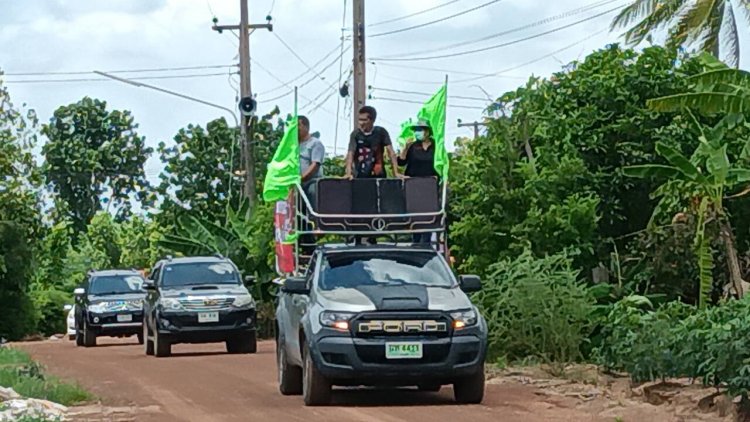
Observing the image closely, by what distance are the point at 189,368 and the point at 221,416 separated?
747cm

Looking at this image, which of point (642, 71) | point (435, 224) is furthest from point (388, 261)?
point (642, 71)

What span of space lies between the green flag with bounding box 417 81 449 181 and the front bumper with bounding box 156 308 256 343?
23.3 feet

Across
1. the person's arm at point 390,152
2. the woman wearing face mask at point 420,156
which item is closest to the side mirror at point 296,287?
the person's arm at point 390,152

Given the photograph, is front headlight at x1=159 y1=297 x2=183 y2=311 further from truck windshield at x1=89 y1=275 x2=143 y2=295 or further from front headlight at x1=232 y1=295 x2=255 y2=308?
truck windshield at x1=89 y1=275 x2=143 y2=295

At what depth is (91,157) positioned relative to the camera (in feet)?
265

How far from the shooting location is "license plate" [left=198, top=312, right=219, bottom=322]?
25.0m

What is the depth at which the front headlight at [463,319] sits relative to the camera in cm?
1491

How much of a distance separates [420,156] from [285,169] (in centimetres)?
173

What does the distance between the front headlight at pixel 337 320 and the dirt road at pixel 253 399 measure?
0.84 metres

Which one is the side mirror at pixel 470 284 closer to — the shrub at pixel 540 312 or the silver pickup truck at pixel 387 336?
the silver pickup truck at pixel 387 336

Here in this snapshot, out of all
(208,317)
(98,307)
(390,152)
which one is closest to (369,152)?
(390,152)

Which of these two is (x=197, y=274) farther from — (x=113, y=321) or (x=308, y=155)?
(x=308, y=155)

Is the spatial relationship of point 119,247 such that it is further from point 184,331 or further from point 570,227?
point 570,227

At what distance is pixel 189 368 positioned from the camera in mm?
21625
